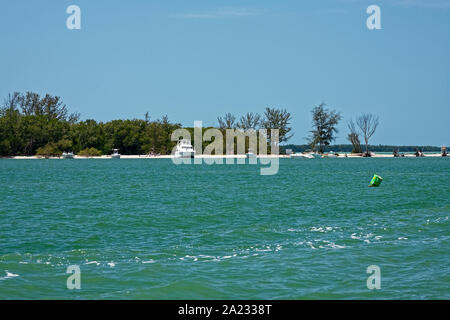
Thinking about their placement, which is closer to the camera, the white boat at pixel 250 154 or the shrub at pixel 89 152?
the shrub at pixel 89 152

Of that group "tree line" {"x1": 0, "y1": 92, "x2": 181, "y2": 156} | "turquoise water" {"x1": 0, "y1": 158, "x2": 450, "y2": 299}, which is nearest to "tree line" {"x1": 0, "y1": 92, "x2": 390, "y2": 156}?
"tree line" {"x1": 0, "y1": 92, "x2": 181, "y2": 156}

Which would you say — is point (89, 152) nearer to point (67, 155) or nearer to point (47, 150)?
point (67, 155)

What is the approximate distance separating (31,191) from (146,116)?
11780 centimetres

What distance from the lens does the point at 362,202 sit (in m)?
37.7

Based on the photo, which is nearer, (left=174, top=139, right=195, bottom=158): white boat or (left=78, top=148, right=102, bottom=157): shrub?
(left=174, top=139, right=195, bottom=158): white boat

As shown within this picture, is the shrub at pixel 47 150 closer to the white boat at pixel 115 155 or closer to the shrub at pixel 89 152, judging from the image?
the shrub at pixel 89 152

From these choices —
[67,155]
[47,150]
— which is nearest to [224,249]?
[67,155]

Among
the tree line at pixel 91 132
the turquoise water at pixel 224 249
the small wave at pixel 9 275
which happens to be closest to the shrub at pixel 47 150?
the tree line at pixel 91 132

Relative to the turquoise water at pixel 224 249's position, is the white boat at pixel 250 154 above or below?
above

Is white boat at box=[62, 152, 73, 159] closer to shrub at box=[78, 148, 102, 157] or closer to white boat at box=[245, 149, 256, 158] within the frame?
shrub at box=[78, 148, 102, 157]

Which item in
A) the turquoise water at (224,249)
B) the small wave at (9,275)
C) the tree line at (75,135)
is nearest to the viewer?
the turquoise water at (224,249)

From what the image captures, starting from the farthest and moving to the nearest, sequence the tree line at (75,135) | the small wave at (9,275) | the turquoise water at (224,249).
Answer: the tree line at (75,135) → the small wave at (9,275) → the turquoise water at (224,249)

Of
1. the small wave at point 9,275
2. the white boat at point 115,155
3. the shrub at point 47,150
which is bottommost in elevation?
the small wave at point 9,275
